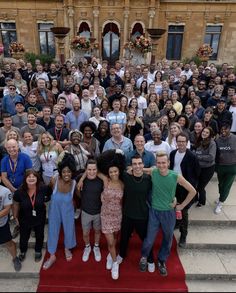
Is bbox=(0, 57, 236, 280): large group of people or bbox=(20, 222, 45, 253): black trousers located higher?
bbox=(0, 57, 236, 280): large group of people

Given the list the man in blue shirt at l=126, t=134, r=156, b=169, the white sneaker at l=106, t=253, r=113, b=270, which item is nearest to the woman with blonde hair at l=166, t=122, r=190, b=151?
the man in blue shirt at l=126, t=134, r=156, b=169

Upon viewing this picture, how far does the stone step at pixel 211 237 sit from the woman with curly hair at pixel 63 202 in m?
2.03

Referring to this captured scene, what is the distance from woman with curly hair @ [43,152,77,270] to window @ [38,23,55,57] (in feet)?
62.7

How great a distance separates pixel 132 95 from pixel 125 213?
428 centimetres

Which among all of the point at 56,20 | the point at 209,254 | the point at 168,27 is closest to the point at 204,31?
the point at 168,27

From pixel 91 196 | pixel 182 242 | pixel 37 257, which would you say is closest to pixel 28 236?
pixel 37 257

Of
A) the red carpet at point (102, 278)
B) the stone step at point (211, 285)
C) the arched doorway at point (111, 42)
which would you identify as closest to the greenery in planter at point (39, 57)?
the arched doorway at point (111, 42)

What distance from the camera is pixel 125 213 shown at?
361 centimetres

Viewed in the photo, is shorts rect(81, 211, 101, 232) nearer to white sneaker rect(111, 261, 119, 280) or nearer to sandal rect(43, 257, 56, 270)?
white sneaker rect(111, 261, 119, 280)

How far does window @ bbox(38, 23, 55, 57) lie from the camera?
65.2ft

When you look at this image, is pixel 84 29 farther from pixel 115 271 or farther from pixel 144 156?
pixel 115 271

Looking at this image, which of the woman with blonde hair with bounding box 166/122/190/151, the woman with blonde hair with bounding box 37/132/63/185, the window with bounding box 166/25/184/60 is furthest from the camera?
the window with bounding box 166/25/184/60

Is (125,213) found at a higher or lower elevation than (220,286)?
higher

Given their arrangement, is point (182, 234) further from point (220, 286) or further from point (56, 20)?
point (56, 20)
